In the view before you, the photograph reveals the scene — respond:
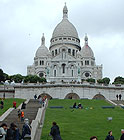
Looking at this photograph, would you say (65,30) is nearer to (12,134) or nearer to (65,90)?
(65,90)

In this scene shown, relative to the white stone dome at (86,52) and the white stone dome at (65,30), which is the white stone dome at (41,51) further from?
the white stone dome at (86,52)

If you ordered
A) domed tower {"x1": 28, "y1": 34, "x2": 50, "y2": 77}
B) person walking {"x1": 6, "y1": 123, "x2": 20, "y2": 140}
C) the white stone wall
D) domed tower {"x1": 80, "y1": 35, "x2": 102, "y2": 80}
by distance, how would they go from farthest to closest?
domed tower {"x1": 28, "y1": 34, "x2": 50, "y2": 77}
domed tower {"x1": 80, "y1": 35, "x2": 102, "y2": 80}
the white stone wall
person walking {"x1": 6, "y1": 123, "x2": 20, "y2": 140}

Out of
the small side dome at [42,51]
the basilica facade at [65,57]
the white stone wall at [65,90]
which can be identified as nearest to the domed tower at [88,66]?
the basilica facade at [65,57]

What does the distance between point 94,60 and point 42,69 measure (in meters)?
22.2

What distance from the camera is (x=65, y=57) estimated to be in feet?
367

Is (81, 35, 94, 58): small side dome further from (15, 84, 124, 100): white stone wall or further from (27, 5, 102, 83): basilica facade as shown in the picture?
(15, 84, 124, 100): white stone wall

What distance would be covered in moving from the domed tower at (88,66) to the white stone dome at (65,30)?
7.73 m

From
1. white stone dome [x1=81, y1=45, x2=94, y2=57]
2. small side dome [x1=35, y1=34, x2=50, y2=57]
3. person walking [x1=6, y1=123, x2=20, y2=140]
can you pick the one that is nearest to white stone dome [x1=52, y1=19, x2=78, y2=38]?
white stone dome [x1=81, y1=45, x2=94, y2=57]

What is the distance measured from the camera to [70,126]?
24203mm

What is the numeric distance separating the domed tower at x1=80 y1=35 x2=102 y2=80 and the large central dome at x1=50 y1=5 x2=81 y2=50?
3.63 metres

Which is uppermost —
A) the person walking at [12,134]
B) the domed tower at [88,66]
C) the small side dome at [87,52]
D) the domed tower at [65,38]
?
the domed tower at [65,38]

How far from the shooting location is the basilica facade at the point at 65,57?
11062cm

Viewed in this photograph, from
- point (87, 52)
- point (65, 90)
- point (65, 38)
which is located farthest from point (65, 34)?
point (65, 90)

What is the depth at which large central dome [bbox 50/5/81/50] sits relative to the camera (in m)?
127
